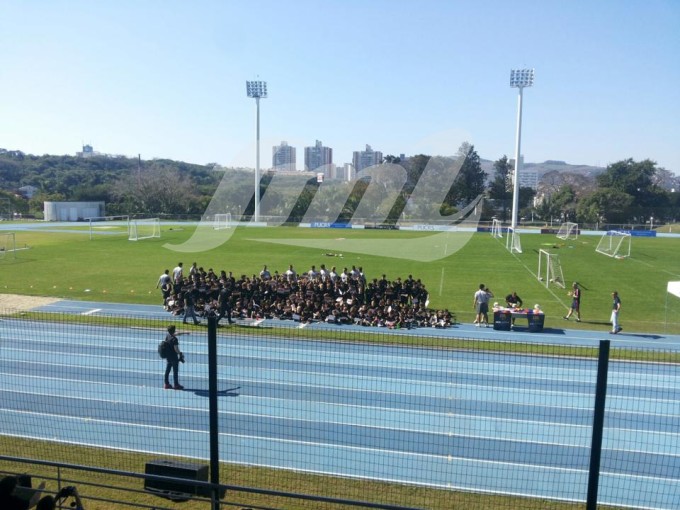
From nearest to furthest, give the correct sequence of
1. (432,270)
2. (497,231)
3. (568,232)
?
(432,270)
(568,232)
(497,231)

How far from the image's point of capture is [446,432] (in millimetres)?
9742

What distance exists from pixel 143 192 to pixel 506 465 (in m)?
86.9

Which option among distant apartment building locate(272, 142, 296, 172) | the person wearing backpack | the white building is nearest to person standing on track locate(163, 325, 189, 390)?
the person wearing backpack

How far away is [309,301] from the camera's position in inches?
782

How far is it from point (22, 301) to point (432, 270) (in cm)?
2026

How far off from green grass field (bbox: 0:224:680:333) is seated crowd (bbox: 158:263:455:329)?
2.14 metres

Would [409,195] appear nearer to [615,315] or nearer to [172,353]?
[615,315]

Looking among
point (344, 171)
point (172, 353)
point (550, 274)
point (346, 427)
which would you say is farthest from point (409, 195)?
point (346, 427)

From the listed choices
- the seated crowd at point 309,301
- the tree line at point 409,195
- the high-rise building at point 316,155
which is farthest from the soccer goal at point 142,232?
the high-rise building at point 316,155

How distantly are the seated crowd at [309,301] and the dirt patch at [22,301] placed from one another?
5.22 m

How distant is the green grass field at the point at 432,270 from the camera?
75.5 ft

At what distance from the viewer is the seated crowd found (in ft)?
63.0

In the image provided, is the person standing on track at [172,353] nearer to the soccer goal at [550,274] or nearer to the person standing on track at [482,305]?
the person standing on track at [482,305]

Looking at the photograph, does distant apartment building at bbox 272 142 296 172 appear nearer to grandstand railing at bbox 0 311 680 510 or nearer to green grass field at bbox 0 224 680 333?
green grass field at bbox 0 224 680 333
